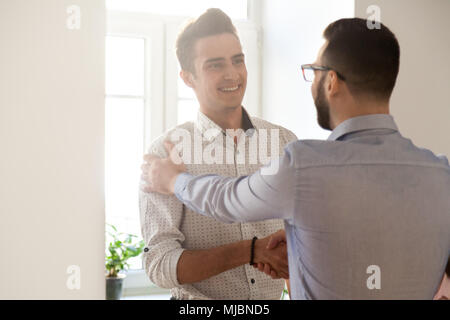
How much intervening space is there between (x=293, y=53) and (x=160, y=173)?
1518 millimetres

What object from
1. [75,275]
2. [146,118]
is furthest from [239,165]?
[146,118]

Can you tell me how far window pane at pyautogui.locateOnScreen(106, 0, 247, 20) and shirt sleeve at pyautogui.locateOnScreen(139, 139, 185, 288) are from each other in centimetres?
157

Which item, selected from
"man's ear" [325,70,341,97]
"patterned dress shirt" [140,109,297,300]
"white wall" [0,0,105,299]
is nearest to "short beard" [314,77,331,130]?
"man's ear" [325,70,341,97]

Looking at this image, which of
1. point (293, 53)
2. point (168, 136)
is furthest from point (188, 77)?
point (293, 53)

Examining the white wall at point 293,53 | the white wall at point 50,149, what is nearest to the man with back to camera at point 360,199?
the white wall at point 50,149

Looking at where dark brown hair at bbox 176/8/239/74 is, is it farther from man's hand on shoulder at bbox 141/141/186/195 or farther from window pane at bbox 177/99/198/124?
window pane at bbox 177/99/198/124

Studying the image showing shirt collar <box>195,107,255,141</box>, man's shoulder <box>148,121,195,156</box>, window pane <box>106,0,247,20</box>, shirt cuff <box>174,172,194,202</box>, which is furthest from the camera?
window pane <box>106,0,247,20</box>

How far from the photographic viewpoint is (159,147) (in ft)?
4.65

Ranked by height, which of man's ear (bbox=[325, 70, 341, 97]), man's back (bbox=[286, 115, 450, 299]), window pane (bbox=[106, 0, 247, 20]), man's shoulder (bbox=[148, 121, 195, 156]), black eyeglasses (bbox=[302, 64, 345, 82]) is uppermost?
window pane (bbox=[106, 0, 247, 20])

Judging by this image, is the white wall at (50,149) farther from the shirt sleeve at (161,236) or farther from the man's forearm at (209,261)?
the man's forearm at (209,261)

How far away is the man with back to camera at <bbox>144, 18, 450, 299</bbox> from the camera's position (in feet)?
3.05

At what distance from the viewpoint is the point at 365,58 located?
Result: 104 centimetres

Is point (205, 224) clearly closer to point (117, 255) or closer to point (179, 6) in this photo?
point (117, 255)

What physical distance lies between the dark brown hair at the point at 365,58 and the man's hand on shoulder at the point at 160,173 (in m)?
0.50
